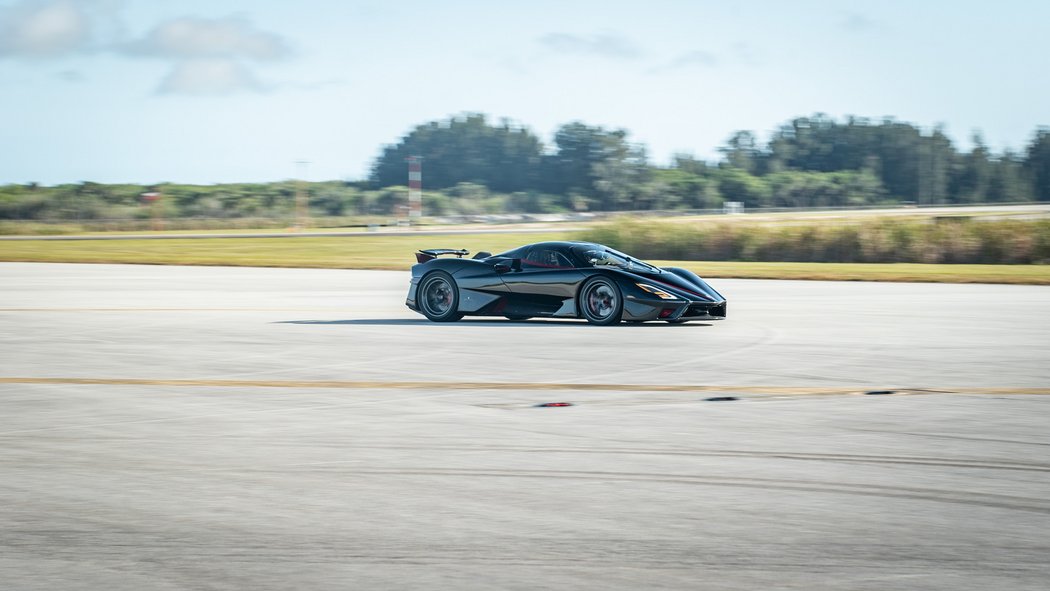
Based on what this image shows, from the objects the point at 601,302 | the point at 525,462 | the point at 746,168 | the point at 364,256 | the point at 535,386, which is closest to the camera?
the point at 525,462

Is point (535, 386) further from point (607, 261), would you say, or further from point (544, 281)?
point (607, 261)

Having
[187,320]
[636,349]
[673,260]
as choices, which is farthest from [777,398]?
[673,260]

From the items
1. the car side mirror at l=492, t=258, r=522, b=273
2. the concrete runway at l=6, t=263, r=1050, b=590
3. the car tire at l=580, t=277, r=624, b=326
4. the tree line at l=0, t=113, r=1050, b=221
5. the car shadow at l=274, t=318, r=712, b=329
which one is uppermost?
the tree line at l=0, t=113, r=1050, b=221

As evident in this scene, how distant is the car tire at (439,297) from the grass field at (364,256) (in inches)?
580

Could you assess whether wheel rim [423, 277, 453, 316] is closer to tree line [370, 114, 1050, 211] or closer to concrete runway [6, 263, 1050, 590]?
concrete runway [6, 263, 1050, 590]

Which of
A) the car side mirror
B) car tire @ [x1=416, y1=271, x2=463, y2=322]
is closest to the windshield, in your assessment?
the car side mirror

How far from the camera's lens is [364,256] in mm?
44219

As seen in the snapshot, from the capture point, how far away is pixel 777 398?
9.51 metres

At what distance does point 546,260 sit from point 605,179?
388 feet

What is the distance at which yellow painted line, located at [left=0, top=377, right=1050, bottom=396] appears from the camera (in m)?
9.85

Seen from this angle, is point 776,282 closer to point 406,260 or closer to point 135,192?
point 406,260

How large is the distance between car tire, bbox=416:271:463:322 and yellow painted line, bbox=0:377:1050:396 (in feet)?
22.4

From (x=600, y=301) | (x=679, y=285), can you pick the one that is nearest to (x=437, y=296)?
(x=600, y=301)

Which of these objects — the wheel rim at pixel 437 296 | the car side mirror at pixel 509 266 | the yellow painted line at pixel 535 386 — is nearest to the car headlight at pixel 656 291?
the car side mirror at pixel 509 266
